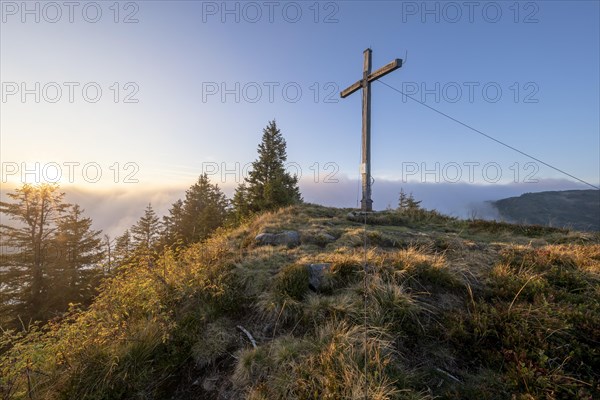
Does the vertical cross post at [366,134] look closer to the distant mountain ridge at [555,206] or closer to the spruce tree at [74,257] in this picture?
the spruce tree at [74,257]

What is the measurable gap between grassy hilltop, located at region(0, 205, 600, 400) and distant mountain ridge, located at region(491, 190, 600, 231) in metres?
153

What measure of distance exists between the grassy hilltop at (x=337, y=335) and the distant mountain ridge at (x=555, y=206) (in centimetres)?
15322

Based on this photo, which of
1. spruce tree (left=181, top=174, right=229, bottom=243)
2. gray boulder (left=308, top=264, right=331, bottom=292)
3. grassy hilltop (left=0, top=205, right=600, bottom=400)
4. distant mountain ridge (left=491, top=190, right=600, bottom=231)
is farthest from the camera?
distant mountain ridge (left=491, top=190, right=600, bottom=231)

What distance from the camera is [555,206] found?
148875mm

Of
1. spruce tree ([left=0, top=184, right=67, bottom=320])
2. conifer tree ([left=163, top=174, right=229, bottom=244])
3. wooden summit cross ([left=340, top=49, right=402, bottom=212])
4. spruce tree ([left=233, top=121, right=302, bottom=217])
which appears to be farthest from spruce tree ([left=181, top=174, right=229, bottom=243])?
wooden summit cross ([left=340, top=49, right=402, bottom=212])

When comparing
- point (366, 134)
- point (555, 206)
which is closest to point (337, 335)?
point (366, 134)

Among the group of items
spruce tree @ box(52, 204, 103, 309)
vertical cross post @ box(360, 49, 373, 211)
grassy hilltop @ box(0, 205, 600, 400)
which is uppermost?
vertical cross post @ box(360, 49, 373, 211)

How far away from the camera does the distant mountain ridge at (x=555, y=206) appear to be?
135 meters

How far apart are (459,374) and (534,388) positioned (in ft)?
2.04

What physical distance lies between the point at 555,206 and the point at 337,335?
201504 mm

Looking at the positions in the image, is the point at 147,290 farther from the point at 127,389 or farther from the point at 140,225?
the point at 140,225

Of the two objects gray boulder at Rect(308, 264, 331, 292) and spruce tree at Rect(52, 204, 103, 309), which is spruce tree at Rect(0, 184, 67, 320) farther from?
gray boulder at Rect(308, 264, 331, 292)

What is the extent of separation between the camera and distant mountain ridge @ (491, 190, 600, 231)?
135000mm

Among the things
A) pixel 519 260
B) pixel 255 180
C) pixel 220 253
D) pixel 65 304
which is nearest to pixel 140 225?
pixel 65 304
